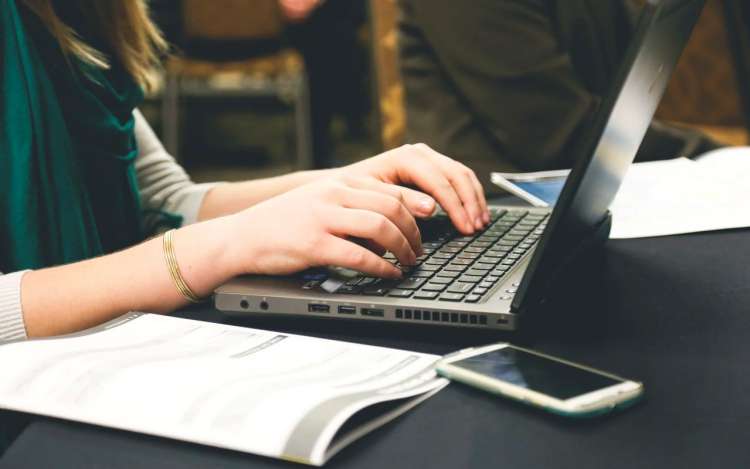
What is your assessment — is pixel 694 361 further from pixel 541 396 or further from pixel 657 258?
pixel 657 258

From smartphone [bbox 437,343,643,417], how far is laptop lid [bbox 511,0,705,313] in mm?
57

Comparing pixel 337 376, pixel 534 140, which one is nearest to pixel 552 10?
pixel 534 140

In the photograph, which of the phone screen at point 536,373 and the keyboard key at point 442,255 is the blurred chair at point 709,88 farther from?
the phone screen at point 536,373

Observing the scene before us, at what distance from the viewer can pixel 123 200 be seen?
1.05 meters

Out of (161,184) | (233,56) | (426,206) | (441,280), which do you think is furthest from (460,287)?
(233,56)

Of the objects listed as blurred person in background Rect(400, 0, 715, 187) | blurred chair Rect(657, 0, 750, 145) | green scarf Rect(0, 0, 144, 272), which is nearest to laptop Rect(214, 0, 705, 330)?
green scarf Rect(0, 0, 144, 272)

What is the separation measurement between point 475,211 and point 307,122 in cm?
330

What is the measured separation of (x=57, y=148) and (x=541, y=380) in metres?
0.66

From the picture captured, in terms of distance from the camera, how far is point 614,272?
739 millimetres

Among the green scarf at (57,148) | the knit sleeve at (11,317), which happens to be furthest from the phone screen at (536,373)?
the green scarf at (57,148)

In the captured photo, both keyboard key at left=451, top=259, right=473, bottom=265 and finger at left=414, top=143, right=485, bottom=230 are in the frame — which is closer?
keyboard key at left=451, top=259, right=473, bottom=265

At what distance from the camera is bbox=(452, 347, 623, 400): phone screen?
1.52 ft

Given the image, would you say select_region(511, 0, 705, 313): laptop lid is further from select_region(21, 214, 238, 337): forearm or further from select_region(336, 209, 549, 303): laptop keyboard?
select_region(21, 214, 238, 337): forearm

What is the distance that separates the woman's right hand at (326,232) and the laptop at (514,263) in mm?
19
